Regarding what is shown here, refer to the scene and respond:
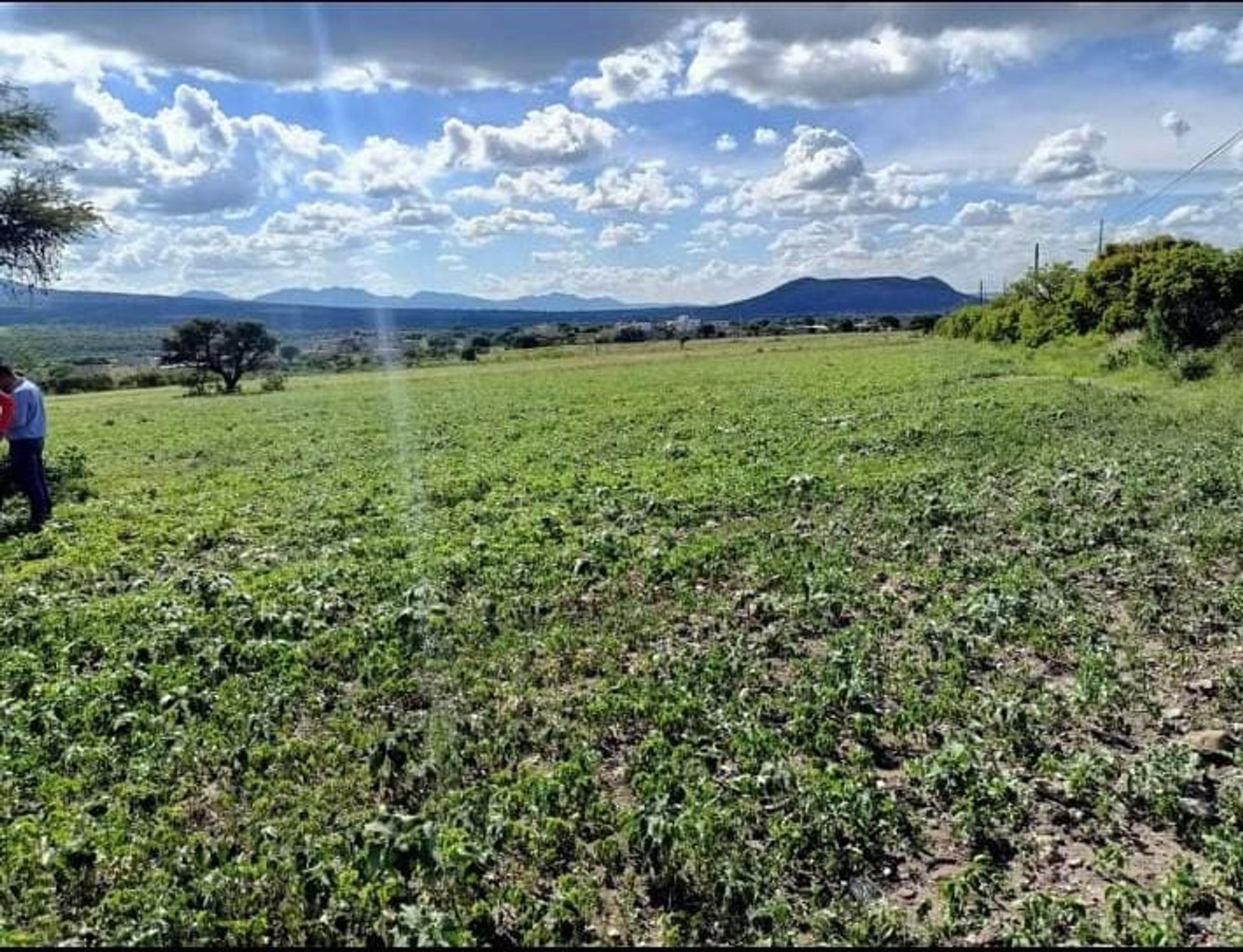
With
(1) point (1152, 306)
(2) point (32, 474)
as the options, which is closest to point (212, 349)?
(1) point (1152, 306)

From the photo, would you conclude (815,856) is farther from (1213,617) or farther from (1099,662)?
(1213,617)

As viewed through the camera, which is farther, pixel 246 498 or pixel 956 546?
pixel 246 498

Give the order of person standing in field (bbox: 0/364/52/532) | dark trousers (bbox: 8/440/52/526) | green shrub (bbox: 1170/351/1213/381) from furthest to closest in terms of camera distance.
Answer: green shrub (bbox: 1170/351/1213/381) < dark trousers (bbox: 8/440/52/526) < person standing in field (bbox: 0/364/52/532)

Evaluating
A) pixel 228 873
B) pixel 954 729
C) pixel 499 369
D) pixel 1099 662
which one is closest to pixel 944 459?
pixel 1099 662

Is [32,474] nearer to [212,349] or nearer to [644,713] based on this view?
[644,713]

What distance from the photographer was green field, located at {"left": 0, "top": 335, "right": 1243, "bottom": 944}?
472cm

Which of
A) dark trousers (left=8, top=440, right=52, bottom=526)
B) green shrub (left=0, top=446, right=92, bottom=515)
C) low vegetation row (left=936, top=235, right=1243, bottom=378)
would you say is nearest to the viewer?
dark trousers (left=8, top=440, right=52, bottom=526)

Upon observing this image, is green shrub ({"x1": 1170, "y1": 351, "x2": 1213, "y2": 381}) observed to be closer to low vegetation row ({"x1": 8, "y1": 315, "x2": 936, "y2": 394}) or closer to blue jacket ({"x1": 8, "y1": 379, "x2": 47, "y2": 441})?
blue jacket ({"x1": 8, "y1": 379, "x2": 47, "y2": 441})

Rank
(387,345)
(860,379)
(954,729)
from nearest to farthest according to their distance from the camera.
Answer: (954,729) → (860,379) → (387,345)

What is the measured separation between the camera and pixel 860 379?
41.4 m

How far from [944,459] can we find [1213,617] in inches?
345

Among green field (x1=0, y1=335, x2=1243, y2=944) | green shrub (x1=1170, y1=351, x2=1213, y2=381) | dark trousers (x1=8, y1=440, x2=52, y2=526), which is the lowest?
green field (x1=0, y1=335, x2=1243, y2=944)

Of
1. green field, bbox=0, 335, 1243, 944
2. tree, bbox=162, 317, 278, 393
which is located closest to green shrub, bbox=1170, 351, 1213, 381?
green field, bbox=0, 335, 1243, 944

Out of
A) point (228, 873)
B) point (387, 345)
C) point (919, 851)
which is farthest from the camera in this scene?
point (387, 345)
